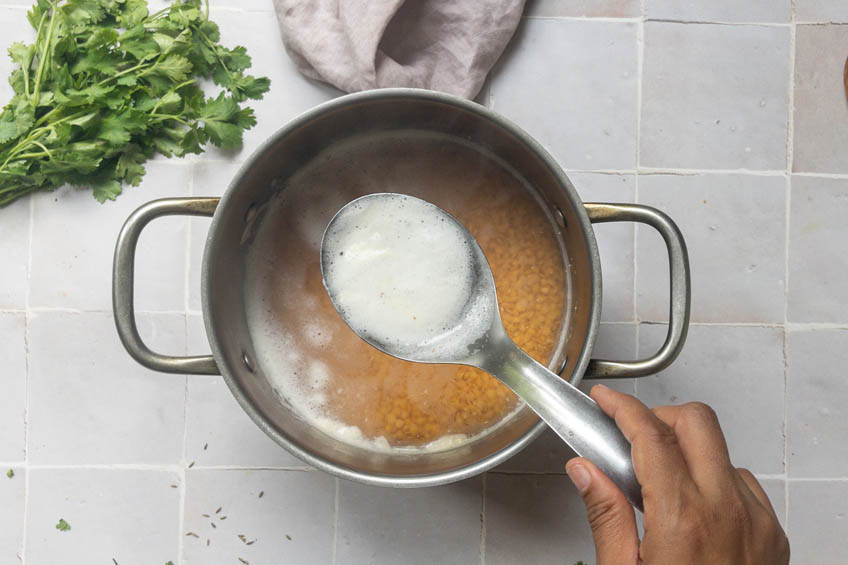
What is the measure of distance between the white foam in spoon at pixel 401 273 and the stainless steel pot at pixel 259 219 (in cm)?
11

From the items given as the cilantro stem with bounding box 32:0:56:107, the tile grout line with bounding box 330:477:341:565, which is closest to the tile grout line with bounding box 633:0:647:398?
the tile grout line with bounding box 330:477:341:565

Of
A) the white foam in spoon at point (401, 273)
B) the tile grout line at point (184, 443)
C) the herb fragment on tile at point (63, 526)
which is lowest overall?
the herb fragment on tile at point (63, 526)

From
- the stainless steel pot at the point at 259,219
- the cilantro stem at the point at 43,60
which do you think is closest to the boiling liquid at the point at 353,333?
the stainless steel pot at the point at 259,219

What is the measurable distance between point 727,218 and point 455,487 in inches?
20.7

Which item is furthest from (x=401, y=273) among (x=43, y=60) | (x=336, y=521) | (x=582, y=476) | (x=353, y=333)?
(x=43, y=60)

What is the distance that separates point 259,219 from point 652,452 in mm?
523

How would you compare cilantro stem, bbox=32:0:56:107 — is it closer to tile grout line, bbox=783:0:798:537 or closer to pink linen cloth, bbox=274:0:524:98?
pink linen cloth, bbox=274:0:524:98

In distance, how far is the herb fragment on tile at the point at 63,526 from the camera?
89 cm

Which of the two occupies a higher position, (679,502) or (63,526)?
(679,502)

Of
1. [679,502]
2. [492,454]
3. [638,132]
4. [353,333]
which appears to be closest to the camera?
[679,502]

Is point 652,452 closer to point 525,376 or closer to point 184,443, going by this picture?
point 525,376

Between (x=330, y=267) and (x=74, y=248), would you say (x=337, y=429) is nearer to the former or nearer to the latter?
(x=330, y=267)

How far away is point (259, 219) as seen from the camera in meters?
0.81

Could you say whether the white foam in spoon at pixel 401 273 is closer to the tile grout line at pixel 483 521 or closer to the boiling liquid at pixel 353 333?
the boiling liquid at pixel 353 333
